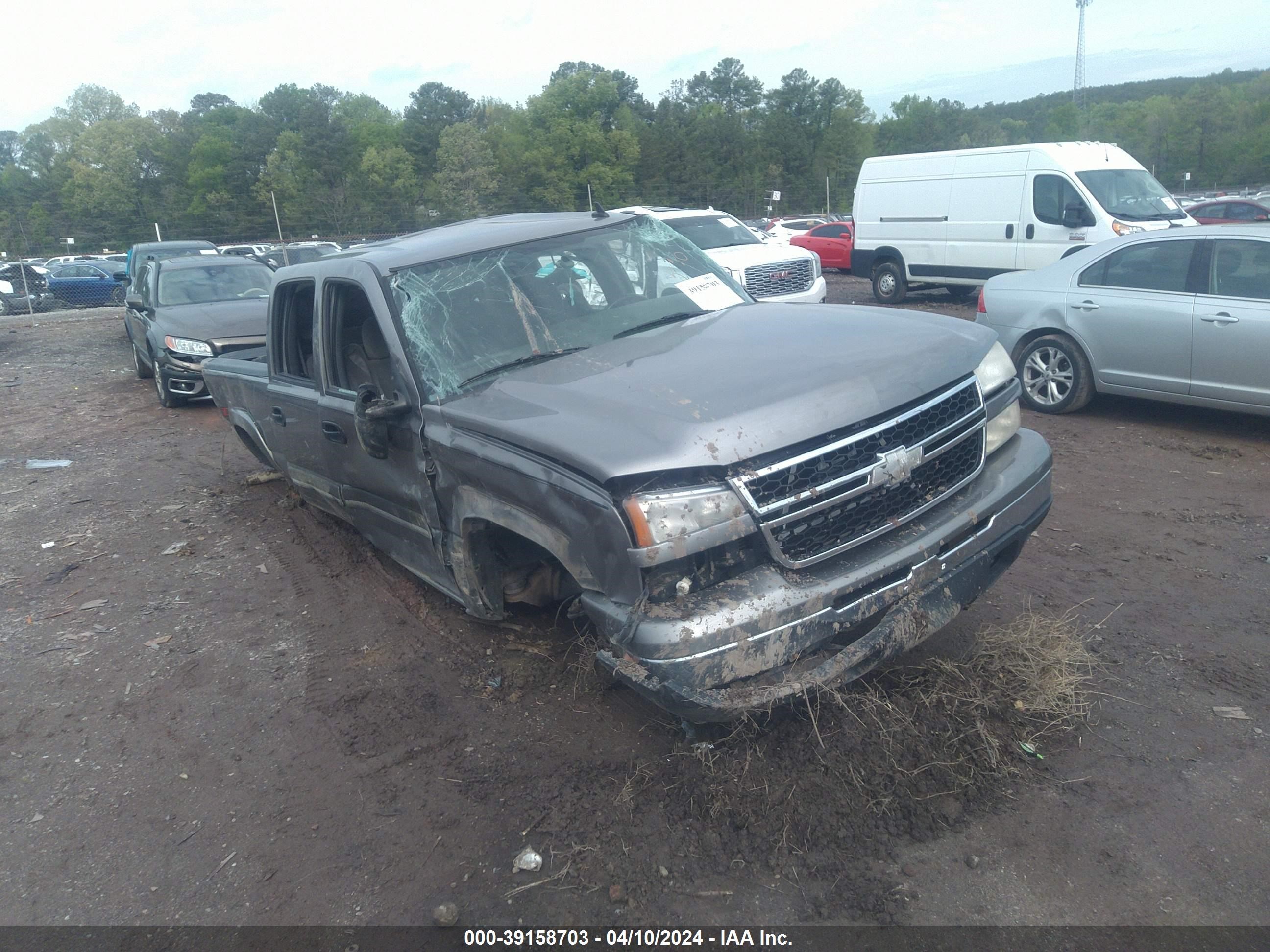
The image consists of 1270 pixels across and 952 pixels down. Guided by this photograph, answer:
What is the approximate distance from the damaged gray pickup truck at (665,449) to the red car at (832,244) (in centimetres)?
1898

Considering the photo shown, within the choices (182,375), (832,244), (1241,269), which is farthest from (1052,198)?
(182,375)

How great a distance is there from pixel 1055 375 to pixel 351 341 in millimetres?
5915

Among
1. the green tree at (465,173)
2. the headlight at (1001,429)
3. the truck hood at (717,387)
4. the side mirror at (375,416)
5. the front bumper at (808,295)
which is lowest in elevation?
the front bumper at (808,295)

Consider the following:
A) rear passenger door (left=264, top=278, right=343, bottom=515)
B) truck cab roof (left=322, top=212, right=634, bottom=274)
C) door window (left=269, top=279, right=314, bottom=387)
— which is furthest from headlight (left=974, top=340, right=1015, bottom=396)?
door window (left=269, top=279, right=314, bottom=387)

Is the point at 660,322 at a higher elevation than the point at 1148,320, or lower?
higher

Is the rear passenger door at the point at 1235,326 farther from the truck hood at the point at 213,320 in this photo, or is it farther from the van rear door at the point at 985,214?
the truck hood at the point at 213,320

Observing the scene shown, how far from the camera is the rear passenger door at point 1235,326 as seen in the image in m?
6.03

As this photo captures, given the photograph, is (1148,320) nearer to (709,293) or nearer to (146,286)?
(709,293)

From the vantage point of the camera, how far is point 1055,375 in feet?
24.6

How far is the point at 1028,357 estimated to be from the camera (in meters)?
7.65

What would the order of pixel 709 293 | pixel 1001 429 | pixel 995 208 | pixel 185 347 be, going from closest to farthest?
pixel 1001 429, pixel 709 293, pixel 185 347, pixel 995 208

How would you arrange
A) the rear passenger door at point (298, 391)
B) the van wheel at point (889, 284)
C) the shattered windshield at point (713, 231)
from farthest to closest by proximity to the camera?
the van wheel at point (889, 284) < the shattered windshield at point (713, 231) < the rear passenger door at point (298, 391)

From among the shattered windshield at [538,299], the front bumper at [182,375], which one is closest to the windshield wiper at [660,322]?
the shattered windshield at [538,299]

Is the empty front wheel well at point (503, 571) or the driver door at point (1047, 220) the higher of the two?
the driver door at point (1047, 220)
